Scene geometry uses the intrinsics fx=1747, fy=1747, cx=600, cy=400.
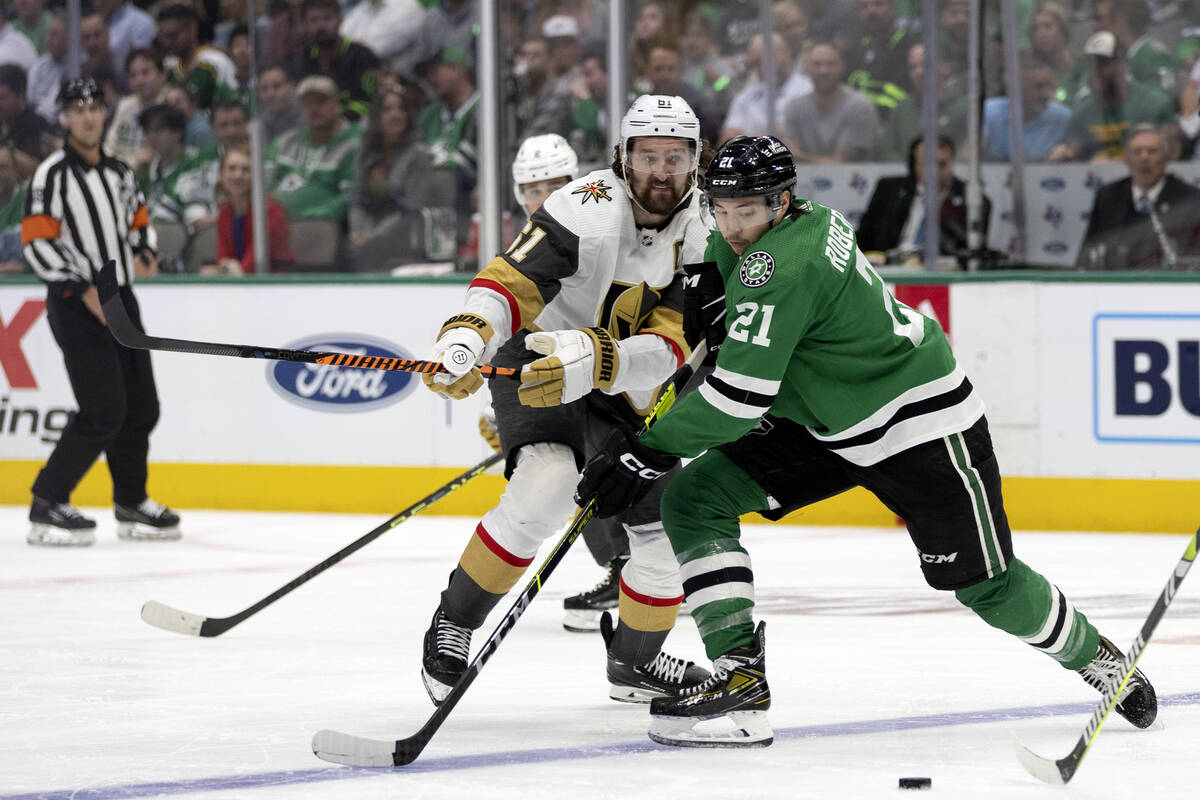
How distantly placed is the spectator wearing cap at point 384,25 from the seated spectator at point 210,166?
1.88 feet

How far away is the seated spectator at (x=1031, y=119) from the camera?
20.2 feet

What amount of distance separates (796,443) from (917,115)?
3783mm

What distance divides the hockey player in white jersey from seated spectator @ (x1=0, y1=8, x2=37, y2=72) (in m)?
4.93

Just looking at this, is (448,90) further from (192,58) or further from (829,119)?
(829,119)

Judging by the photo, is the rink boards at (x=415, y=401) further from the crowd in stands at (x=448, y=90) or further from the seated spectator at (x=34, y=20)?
the seated spectator at (x=34, y=20)

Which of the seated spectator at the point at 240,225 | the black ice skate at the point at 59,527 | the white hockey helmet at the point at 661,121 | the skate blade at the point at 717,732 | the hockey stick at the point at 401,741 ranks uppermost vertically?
the white hockey helmet at the point at 661,121

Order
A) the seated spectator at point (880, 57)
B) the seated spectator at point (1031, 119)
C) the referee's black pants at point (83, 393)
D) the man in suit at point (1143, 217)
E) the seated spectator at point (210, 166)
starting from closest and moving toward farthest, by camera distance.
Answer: the referee's black pants at point (83, 393) → the man in suit at point (1143, 217) → the seated spectator at point (1031, 119) → the seated spectator at point (880, 57) → the seated spectator at point (210, 166)

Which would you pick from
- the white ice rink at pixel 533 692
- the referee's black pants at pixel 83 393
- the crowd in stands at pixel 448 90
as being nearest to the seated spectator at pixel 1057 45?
the crowd in stands at pixel 448 90

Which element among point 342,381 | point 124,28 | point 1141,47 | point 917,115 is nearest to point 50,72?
point 124,28

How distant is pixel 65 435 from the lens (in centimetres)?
583

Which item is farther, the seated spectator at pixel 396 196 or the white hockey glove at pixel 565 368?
the seated spectator at pixel 396 196

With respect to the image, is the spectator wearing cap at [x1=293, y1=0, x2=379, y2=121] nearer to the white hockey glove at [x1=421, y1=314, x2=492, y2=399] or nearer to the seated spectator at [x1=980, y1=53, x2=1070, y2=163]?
the seated spectator at [x1=980, y1=53, x2=1070, y2=163]

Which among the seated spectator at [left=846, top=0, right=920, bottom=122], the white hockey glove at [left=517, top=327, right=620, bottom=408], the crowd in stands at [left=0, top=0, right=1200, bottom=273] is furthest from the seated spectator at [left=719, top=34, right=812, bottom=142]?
the white hockey glove at [left=517, top=327, right=620, bottom=408]

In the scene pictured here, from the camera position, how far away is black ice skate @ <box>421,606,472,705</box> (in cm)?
297
